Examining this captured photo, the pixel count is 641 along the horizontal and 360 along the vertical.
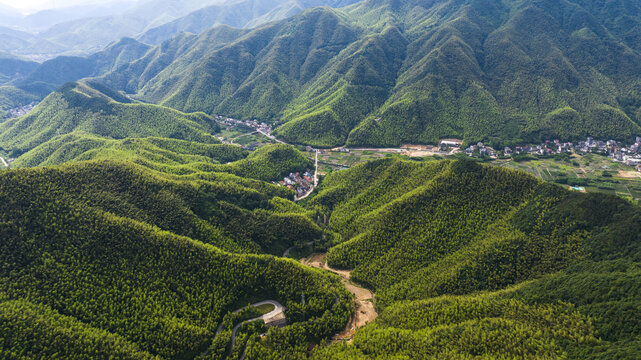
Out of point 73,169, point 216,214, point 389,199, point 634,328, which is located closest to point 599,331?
point 634,328

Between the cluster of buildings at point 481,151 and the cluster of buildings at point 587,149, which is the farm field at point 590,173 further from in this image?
the cluster of buildings at point 481,151

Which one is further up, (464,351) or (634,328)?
(634,328)

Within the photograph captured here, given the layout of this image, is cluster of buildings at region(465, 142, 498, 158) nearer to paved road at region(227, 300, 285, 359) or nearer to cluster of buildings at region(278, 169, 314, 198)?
cluster of buildings at region(278, 169, 314, 198)

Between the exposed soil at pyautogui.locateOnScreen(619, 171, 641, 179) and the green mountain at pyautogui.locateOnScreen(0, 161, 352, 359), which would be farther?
the exposed soil at pyautogui.locateOnScreen(619, 171, 641, 179)

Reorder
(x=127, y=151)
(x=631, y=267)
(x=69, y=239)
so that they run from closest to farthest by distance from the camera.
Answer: (x=631, y=267), (x=69, y=239), (x=127, y=151)

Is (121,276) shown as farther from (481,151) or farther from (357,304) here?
(481,151)

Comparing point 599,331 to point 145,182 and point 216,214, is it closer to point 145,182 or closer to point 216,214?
point 216,214

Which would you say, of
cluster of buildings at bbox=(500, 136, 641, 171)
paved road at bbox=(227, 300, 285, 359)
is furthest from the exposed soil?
paved road at bbox=(227, 300, 285, 359)
